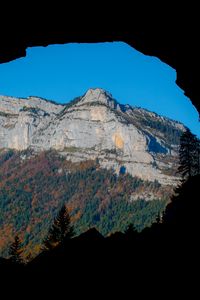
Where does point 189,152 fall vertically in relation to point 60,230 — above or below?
above

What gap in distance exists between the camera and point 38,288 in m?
11.5

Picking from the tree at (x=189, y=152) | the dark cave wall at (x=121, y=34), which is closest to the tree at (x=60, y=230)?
the tree at (x=189, y=152)

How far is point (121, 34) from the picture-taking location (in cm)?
1731

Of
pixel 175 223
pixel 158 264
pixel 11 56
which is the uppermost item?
pixel 11 56

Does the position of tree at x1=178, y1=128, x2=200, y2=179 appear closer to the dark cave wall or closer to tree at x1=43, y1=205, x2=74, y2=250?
tree at x1=43, y1=205, x2=74, y2=250

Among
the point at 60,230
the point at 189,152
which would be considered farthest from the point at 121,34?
the point at 60,230

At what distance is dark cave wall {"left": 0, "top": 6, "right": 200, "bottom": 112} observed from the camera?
1517 centimetres

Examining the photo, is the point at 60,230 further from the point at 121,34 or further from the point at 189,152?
the point at 121,34

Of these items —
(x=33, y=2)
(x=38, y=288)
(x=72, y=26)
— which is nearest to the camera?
(x=38, y=288)

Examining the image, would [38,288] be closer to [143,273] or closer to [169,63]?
[143,273]

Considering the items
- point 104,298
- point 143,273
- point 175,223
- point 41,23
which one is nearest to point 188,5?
point 41,23

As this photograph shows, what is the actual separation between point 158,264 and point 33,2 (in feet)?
34.3

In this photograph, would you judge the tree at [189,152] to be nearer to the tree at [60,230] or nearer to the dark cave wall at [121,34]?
the tree at [60,230]

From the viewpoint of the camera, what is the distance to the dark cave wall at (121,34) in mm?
15172
